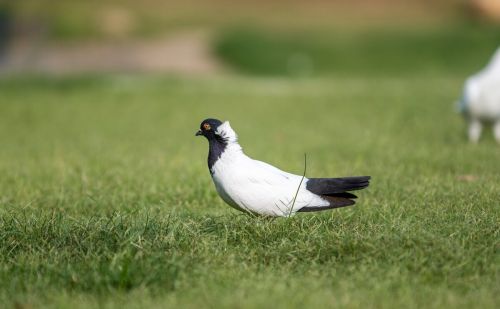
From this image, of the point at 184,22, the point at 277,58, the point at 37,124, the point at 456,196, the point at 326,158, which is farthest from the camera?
the point at 184,22

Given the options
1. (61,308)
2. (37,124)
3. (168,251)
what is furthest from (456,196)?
(37,124)

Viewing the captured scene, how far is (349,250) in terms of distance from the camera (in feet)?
13.3

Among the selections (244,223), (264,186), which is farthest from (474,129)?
(244,223)

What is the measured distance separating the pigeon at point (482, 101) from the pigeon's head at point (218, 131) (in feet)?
14.2

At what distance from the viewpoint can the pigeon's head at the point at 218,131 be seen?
4.57 metres

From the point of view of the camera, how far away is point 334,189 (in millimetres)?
4480

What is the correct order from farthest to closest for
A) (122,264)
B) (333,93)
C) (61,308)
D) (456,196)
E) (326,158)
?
1. (333,93)
2. (326,158)
3. (456,196)
4. (122,264)
5. (61,308)

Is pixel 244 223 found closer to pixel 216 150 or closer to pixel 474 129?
pixel 216 150

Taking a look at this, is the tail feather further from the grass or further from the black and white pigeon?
the grass

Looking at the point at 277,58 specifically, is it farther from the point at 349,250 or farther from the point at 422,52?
the point at 349,250

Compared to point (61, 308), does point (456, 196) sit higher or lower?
higher

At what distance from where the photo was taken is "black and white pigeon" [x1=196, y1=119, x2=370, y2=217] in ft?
14.4

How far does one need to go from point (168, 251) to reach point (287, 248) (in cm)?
62

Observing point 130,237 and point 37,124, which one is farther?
point 37,124
